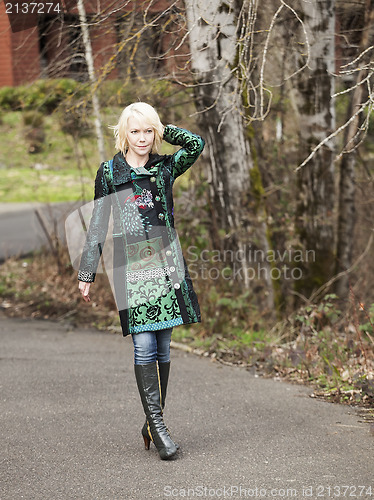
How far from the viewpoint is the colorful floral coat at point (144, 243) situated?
4.03 metres

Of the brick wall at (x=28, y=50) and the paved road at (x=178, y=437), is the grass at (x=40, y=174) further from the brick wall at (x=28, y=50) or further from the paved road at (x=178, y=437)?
the paved road at (x=178, y=437)

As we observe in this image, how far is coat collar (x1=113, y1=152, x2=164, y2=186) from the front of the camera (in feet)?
13.3

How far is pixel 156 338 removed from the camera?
4145mm

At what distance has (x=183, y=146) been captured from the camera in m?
4.12

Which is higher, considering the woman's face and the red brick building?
the red brick building

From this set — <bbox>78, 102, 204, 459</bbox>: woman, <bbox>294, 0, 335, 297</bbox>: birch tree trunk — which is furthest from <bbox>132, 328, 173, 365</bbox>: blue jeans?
<bbox>294, 0, 335, 297</bbox>: birch tree trunk

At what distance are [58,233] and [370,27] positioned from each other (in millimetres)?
5111

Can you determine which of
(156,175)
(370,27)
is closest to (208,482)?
(156,175)

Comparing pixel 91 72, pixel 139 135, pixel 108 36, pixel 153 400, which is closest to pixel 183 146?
pixel 139 135

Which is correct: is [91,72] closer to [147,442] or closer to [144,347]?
[144,347]

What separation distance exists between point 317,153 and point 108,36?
2.55m

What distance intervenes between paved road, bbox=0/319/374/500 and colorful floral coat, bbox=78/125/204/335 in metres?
0.78

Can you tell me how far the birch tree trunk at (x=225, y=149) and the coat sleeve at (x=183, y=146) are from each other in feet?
8.35

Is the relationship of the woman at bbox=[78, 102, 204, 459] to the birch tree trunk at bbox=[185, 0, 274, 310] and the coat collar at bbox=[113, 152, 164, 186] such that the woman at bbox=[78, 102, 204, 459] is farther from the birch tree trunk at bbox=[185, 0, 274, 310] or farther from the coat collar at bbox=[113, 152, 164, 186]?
the birch tree trunk at bbox=[185, 0, 274, 310]
